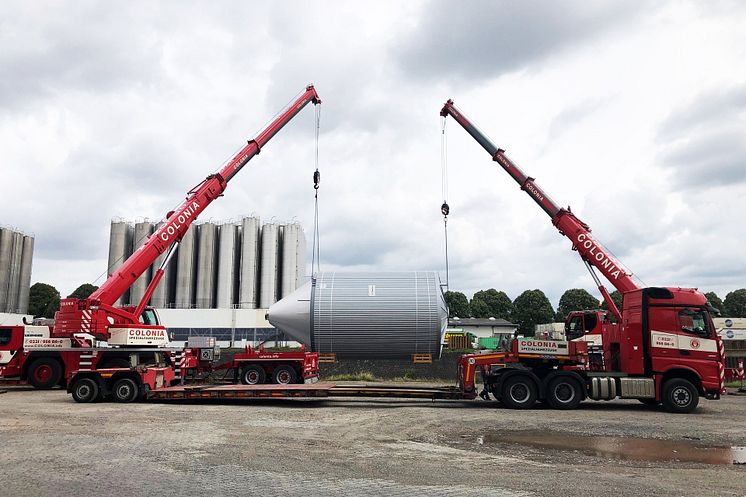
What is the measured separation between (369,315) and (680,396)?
11379 millimetres

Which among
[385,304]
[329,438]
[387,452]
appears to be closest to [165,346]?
[385,304]

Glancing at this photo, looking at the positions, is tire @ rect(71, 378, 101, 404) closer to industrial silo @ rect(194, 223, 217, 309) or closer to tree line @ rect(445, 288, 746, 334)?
industrial silo @ rect(194, 223, 217, 309)

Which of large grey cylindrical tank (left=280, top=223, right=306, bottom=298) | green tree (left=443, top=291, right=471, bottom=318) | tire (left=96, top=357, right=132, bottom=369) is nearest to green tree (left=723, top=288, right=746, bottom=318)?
green tree (left=443, top=291, right=471, bottom=318)

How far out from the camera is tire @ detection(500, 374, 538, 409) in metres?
17.6

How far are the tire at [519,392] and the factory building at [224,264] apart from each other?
49.6 meters

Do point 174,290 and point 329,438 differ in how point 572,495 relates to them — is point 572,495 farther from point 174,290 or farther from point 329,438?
point 174,290

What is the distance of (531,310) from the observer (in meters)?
94.0

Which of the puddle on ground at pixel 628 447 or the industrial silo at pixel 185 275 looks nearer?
the puddle on ground at pixel 628 447

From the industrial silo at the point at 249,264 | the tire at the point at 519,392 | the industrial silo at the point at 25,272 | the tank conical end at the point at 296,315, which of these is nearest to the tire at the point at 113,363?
the tank conical end at the point at 296,315

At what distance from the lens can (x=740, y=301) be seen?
330 feet

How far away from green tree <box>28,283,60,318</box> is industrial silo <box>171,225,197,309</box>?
2884cm

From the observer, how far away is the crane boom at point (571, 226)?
2300 centimetres

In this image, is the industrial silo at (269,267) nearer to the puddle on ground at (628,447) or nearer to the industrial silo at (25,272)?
the industrial silo at (25,272)

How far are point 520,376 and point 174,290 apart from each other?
5897cm
